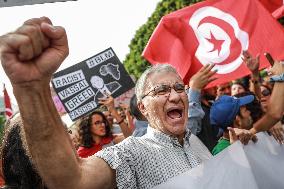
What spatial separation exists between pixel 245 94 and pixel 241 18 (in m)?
1.33

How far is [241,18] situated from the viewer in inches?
201

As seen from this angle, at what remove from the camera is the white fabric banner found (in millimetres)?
1927

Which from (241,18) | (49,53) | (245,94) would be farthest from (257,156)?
(241,18)

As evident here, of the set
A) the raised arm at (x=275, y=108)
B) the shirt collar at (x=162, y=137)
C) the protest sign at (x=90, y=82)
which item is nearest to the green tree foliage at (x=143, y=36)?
the protest sign at (x=90, y=82)

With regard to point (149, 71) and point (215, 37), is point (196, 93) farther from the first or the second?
point (215, 37)

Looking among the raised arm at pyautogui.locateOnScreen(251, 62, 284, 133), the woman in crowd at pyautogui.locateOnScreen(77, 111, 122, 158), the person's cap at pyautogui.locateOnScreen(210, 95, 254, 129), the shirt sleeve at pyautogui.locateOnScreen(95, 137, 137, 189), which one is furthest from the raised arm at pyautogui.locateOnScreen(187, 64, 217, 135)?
the woman in crowd at pyautogui.locateOnScreen(77, 111, 122, 158)

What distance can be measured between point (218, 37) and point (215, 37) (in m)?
0.04

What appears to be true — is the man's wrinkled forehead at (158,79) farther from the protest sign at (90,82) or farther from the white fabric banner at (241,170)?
the protest sign at (90,82)

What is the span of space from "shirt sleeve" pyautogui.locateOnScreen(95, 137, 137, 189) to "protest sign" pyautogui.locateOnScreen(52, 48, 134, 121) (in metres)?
3.59

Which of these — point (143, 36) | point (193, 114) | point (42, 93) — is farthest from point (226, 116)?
point (143, 36)

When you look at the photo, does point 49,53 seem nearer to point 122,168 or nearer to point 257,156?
point 122,168

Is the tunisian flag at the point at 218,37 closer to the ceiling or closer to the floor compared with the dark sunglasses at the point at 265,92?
closer to the ceiling

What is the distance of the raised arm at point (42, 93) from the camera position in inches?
50.3

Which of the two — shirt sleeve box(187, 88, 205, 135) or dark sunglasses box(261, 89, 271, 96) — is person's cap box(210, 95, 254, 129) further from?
dark sunglasses box(261, 89, 271, 96)
